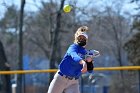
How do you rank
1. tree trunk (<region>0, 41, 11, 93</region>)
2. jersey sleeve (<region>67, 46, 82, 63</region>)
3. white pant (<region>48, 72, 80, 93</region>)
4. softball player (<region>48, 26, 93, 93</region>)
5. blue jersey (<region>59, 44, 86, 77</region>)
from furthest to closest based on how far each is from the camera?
tree trunk (<region>0, 41, 11, 93</region>), white pant (<region>48, 72, 80, 93</region>), softball player (<region>48, 26, 93, 93</region>), blue jersey (<region>59, 44, 86, 77</region>), jersey sleeve (<region>67, 46, 82, 63</region>)

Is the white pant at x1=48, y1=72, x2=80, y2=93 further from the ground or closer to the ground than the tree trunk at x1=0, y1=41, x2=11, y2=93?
further from the ground

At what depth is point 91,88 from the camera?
15.7 m

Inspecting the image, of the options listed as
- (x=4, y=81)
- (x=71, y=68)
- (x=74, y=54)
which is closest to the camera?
(x=74, y=54)

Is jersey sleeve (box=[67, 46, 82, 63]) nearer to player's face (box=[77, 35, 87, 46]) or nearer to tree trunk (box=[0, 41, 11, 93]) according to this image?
player's face (box=[77, 35, 87, 46])

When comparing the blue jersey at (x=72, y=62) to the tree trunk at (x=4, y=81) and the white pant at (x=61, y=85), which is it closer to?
the white pant at (x=61, y=85)

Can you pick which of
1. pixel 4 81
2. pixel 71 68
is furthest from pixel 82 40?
pixel 4 81

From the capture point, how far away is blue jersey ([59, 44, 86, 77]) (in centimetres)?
834

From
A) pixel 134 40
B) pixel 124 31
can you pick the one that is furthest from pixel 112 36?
pixel 134 40

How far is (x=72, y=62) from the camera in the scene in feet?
28.0

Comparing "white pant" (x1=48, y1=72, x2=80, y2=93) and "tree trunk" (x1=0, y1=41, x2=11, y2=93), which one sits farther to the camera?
"tree trunk" (x1=0, y1=41, x2=11, y2=93)

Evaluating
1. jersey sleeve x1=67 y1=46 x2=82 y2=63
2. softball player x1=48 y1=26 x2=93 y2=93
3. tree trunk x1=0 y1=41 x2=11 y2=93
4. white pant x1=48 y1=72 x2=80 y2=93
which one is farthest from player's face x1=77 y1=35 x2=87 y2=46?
tree trunk x1=0 y1=41 x2=11 y2=93

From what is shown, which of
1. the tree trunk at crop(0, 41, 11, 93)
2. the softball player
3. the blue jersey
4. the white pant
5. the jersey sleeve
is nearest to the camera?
the jersey sleeve

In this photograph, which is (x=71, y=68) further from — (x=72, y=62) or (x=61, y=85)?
(x=61, y=85)

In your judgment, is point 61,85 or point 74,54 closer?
point 74,54
